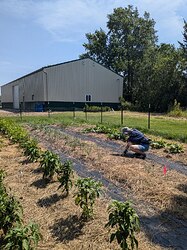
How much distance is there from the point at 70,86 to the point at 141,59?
63.6 ft

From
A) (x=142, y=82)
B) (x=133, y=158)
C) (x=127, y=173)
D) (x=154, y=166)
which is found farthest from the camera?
(x=142, y=82)

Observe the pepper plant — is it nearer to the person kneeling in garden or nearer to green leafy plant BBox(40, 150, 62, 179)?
green leafy plant BBox(40, 150, 62, 179)

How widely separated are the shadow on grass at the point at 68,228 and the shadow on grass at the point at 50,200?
777 mm

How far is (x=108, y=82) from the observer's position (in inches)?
1710

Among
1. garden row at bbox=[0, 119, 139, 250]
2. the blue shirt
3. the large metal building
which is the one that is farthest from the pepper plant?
the large metal building

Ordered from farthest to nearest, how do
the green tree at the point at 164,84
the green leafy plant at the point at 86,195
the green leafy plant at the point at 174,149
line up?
1. the green tree at the point at 164,84
2. the green leafy plant at the point at 174,149
3. the green leafy plant at the point at 86,195

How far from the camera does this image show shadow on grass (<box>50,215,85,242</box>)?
4.51 meters

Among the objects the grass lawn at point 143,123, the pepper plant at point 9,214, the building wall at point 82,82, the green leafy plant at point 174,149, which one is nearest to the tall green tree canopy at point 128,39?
the building wall at point 82,82

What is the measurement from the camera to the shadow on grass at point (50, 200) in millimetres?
5741

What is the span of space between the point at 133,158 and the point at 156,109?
3204 cm

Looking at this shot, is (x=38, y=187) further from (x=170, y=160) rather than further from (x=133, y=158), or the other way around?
(x=170, y=160)

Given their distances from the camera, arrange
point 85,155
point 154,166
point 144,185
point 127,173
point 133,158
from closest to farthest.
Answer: point 144,185 < point 127,173 < point 154,166 < point 133,158 < point 85,155

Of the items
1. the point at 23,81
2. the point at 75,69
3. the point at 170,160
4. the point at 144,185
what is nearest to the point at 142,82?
the point at 75,69

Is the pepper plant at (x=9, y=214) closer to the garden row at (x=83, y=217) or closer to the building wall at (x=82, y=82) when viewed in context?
the garden row at (x=83, y=217)
